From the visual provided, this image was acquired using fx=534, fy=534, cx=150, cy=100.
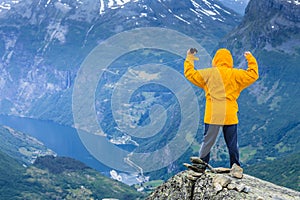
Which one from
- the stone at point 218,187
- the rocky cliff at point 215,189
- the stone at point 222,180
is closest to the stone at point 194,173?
the rocky cliff at point 215,189

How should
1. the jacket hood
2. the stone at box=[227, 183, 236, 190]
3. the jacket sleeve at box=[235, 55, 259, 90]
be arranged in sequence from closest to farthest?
the stone at box=[227, 183, 236, 190] < the jacket sleeve at box=[235, 55, 259, 90] < the jacket hood

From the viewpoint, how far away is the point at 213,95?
17.7 m

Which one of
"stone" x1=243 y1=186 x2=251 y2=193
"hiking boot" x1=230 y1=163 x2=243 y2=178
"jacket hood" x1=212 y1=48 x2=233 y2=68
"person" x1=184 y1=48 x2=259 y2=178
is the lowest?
"stone" x1=243 y1=186 x2=251 y2=193

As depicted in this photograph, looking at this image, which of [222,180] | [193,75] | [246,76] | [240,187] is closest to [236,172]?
[222,180]

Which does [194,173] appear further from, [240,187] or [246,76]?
[246,76]

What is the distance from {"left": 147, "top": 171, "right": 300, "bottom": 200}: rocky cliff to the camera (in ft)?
51.3

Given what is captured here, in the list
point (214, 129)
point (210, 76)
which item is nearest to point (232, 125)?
point (214, 129)

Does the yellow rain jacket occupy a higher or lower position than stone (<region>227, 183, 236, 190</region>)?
higher

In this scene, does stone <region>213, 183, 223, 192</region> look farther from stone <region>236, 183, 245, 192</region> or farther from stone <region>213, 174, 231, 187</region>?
stone <region>236, 183, 245, 192</region>

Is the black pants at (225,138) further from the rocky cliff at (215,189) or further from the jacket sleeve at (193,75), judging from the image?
the jacket sleeve at (193,75)

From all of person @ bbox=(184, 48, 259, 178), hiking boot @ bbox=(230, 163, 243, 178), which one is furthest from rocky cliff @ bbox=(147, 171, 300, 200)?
person @ bbox=(184, 48, 259, 178)

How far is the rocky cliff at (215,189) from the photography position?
15.6 metres

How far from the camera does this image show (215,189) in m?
16.0

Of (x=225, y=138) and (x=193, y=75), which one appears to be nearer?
(x=193, y=75)
